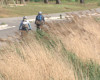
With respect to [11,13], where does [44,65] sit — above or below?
above

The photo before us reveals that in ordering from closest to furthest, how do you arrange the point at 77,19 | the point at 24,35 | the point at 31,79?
the point at 31,79 < the point at 24,35 < the point at 77,19

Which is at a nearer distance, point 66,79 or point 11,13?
point 66,79

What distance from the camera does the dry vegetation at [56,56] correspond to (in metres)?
7.02

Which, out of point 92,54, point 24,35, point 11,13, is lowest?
point 11,13

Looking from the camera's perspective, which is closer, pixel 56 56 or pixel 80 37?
pixel 56 56

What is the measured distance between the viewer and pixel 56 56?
798 centimetres

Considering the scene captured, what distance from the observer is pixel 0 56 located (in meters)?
7.74

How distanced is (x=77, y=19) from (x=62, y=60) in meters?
4.54

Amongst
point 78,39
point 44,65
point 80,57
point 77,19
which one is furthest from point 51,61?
point 77,19

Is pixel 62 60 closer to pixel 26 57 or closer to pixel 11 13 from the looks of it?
pixel 26 57

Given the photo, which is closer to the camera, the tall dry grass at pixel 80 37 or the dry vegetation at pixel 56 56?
the dry vegetation at pixel 56 56

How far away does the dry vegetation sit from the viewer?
23.0ft

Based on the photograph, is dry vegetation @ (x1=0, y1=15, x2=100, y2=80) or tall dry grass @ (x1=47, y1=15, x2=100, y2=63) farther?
tall dry grass @ (x1=47, y1=15, x2=100, y2=63)

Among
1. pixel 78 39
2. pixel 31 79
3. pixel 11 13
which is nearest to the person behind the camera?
pixel 31 79
